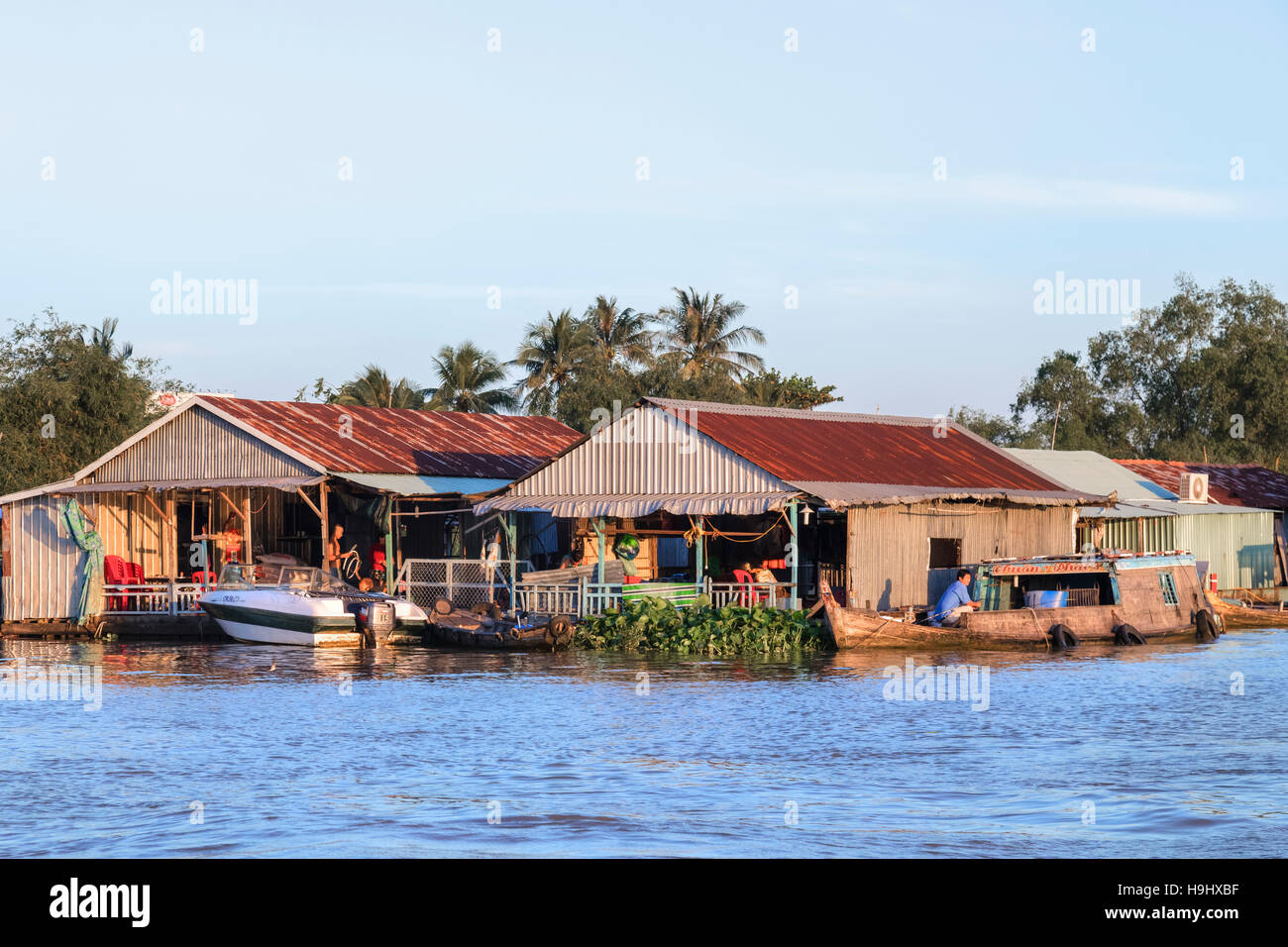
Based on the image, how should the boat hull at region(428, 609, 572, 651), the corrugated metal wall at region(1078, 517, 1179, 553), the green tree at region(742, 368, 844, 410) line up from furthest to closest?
the green tree at region(742, 368, 844, 410), the corrugated metal wall at region(1078, 517, 1179, 553), the boat hull at region(428, 609, 572, 651)

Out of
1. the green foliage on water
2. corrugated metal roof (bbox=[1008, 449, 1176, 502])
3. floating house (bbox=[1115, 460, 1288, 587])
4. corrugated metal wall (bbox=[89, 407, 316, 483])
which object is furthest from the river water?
floating house (bbox=[1115, 460, 1288, 587])

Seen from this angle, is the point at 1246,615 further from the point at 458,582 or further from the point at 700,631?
the point at 458,582

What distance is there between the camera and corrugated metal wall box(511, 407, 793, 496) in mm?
31328

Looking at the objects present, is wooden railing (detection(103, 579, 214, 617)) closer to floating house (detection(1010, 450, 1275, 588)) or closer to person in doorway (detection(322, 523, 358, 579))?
person in doorway (detection(322, 523, 358, 579))

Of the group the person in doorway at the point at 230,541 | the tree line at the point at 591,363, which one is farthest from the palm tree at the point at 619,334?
the person in doorway at the point at 230,541

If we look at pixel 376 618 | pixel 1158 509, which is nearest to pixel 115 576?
pixel 376 618

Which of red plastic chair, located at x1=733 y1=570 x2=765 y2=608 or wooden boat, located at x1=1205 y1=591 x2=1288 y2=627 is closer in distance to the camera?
red plastic chair, located at x1=733 y1=570 x2=765 y2=608

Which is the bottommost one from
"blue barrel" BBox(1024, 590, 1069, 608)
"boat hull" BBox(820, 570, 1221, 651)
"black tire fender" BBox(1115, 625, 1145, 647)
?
"black tire fender" BBox(1115, 625, 1145, 647)

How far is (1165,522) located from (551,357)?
33.4 meters

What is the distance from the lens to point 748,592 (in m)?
31.4

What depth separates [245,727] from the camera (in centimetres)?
1952

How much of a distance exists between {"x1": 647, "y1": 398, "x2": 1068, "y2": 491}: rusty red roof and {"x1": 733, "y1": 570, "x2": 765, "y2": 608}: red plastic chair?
247cm
